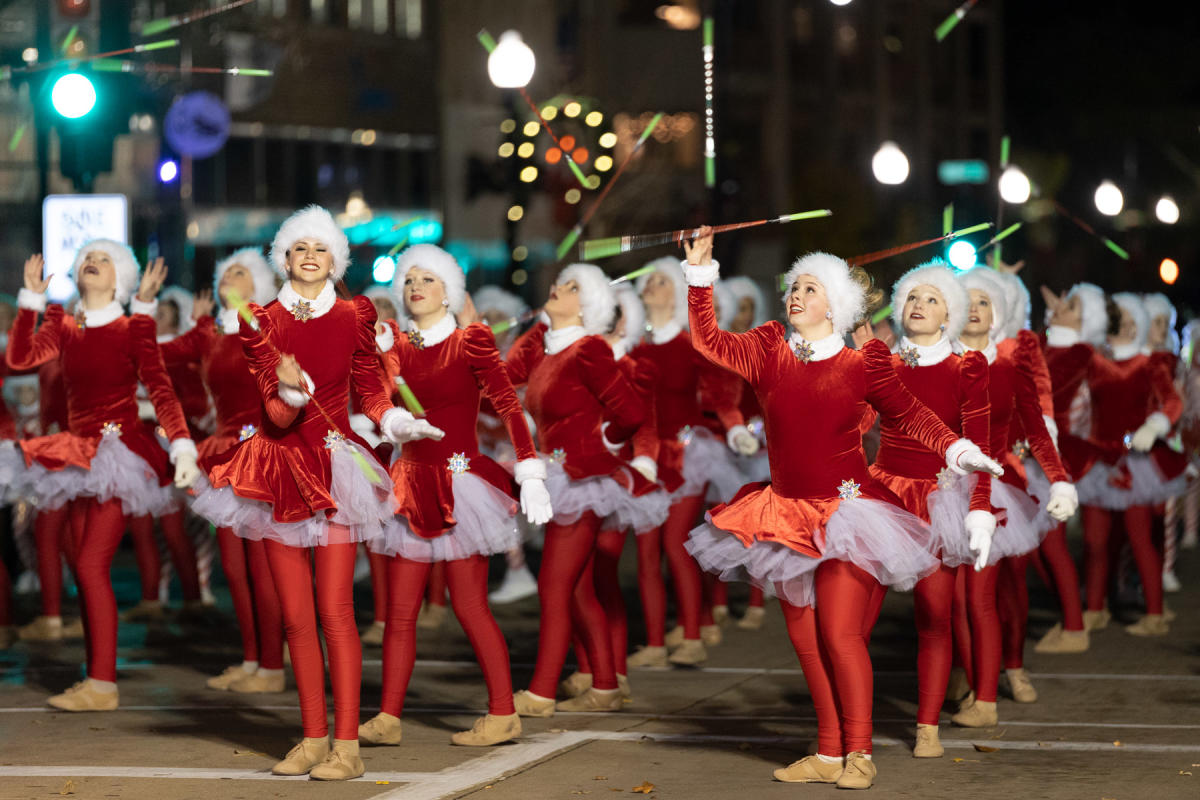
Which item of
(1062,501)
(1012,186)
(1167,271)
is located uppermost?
(1012,186)

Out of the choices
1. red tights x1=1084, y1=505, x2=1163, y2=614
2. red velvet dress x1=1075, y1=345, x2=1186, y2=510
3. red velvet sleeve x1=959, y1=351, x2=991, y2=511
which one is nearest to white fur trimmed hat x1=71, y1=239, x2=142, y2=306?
red velvet sleeve x1=959, y1=351, x2=991, y2=511

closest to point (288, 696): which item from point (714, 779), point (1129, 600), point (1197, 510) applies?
point (714, 779)

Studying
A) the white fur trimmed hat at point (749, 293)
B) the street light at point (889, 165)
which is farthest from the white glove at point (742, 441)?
the white fur trimmed hat at point (749, 293)

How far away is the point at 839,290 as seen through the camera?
7.52 meters

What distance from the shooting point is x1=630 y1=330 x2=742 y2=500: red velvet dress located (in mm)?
10828

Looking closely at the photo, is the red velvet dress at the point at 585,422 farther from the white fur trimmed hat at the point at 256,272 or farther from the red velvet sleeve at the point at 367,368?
the white fur trimmed hat at the point at 256,272

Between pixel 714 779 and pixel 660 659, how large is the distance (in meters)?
3.10

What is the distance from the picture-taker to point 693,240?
7297 millimetres

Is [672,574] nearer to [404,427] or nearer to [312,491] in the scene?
[404,427]

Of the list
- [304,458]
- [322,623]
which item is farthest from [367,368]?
[322,623]

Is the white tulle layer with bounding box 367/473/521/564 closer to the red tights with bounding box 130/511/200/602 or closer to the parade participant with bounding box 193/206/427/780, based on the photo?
Result: the parade participant with bounding box 193/206/427/780

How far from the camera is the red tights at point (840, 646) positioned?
288 inches

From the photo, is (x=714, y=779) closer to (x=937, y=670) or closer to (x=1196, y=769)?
(x=937, y=670)

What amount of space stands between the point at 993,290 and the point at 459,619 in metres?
3.19
